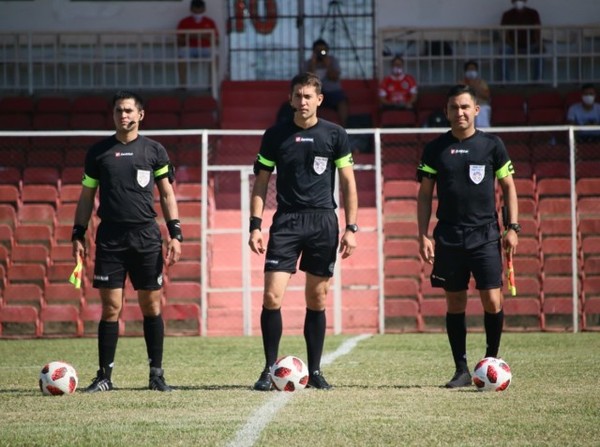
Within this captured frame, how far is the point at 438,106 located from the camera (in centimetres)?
2047

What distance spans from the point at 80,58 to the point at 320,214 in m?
13.7

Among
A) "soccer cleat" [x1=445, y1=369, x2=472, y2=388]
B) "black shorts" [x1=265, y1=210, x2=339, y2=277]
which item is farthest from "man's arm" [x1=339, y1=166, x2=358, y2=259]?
"soccer cleat" [x1=445, y1=369, x2=472, y2=388]

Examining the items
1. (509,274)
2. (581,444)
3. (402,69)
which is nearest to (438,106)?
(402,69)

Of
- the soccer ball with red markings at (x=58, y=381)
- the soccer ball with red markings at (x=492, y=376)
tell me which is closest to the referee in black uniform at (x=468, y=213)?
the soccer ball with red markings at (x=492, y=376)

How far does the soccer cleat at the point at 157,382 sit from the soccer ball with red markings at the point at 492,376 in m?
2.20

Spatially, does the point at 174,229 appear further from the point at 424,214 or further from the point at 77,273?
the point at 424,214

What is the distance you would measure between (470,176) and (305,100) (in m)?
1.34

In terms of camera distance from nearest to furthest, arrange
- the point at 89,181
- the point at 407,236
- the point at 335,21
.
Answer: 1. the point at 89,181
2. the point at 407,236
3. the point at 335,21

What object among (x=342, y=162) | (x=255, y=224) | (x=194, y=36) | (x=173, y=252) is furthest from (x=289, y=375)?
(x=194, y=36)

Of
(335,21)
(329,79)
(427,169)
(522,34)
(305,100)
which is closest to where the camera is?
(305,100)

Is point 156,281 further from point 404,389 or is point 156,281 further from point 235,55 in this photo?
point 235,55

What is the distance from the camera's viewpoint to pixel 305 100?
936 centimetres

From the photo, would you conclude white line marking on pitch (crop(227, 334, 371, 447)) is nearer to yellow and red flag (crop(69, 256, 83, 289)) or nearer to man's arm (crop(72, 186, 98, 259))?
yellow and red flag (crop(69, 256, 83, 289))

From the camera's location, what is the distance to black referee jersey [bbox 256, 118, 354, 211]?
942cm
